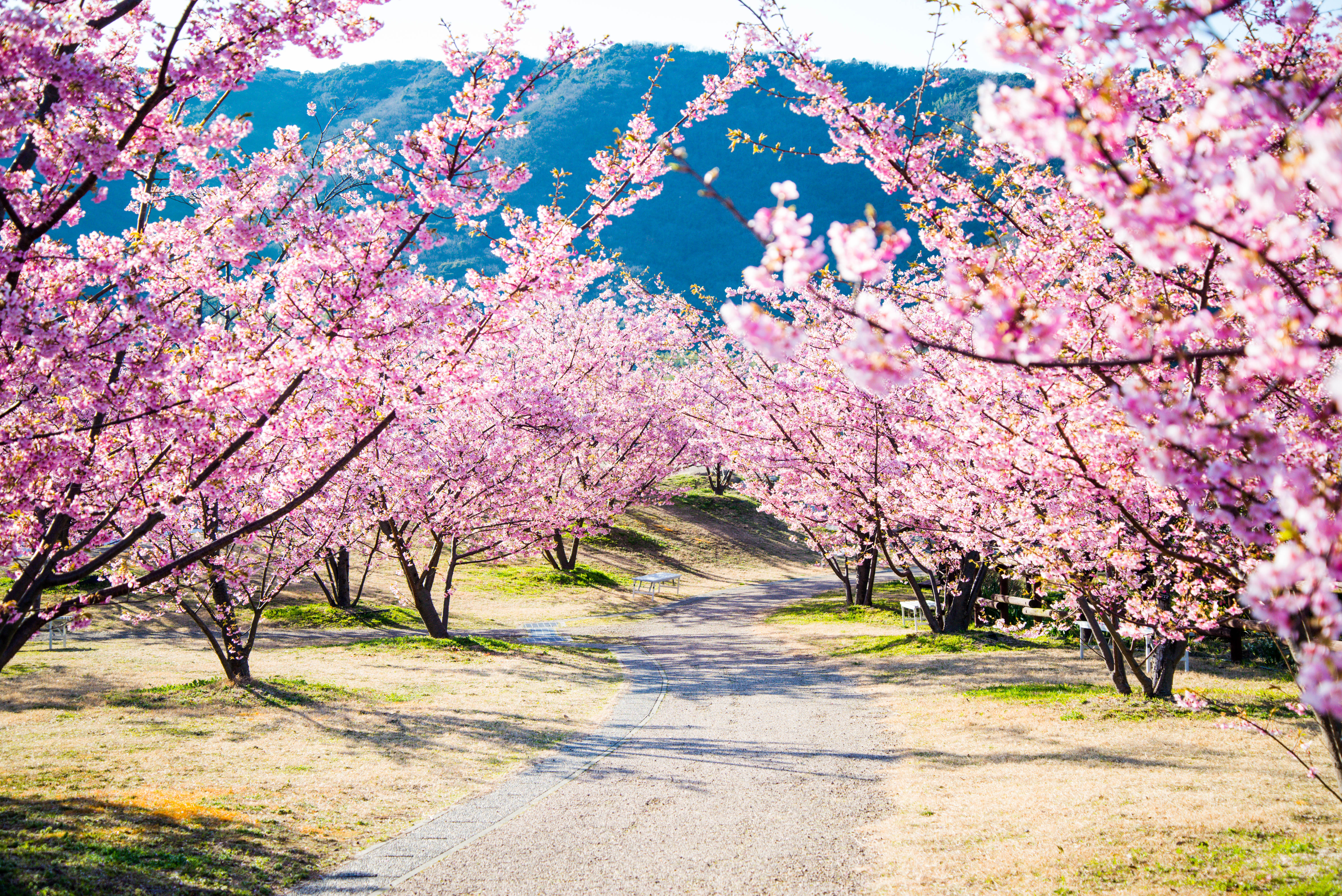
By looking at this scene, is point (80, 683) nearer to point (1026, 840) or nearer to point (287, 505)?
point (287, 505)

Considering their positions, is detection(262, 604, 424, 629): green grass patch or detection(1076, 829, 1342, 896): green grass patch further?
detection(262, 604, 424, 629): green grass patch

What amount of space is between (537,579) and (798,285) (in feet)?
92.2

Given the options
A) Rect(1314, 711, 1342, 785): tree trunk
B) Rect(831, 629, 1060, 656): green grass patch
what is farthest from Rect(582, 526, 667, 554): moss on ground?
Rect(1314, 711, 1342, 785): tree trunk

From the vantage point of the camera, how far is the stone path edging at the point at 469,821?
6.49 m

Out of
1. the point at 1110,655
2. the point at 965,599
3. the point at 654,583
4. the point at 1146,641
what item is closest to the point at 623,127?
the point at 654,583

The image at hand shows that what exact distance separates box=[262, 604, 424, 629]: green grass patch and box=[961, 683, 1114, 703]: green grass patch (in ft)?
49.5

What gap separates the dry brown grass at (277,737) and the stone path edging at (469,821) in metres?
0.27

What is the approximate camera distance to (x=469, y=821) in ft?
26.0

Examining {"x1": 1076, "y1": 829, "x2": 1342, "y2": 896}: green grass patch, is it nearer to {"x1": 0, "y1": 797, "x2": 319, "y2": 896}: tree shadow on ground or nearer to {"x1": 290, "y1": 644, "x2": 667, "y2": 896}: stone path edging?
{"x1": 290, "y1": 644, "x2": 667, "y2": 896}: stone path edging

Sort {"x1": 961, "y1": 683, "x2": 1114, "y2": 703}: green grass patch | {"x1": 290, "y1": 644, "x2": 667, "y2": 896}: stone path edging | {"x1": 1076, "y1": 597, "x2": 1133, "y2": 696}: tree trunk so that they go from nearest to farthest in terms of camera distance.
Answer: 1. {"x1": 290, "y1": 644, "x2": 667, "y2": 896}: stone path edging
2. {"x1": 1076, "y1": 597, "x2": 1133, "y2": 696}: tree trunk
3. {"x1": 961, "y1": 683, "x2": 1114, "y2": 703}: green grass patch

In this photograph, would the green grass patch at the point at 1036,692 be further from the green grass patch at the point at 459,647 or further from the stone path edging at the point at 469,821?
the green grass patch at the point at 459,647

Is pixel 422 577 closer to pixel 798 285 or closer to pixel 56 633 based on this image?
pixel 56 633

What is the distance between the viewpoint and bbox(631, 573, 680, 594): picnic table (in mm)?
28891

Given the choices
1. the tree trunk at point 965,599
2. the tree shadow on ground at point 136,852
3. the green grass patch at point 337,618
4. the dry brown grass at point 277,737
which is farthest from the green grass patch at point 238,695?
the tree trunk at point 965,599
